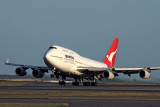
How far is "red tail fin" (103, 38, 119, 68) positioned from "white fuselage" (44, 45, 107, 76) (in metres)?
13.5

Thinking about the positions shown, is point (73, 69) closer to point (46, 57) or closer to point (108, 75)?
point (108, 75)

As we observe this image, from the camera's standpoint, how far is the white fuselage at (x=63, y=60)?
→ 62125 mm

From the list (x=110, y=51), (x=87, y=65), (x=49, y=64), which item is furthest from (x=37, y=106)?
(x=110, y=51)

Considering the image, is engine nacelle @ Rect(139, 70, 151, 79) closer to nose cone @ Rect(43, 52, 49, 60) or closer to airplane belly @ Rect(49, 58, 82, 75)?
airplane belly @ Rect(49, 58, 82, 75)

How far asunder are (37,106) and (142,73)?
138 feet

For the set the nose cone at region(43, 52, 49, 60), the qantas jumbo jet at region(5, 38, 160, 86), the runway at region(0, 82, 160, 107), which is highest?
the nose cone at region(43, 52, 49, 60)

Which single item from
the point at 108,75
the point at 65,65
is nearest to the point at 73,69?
the point at 65,65

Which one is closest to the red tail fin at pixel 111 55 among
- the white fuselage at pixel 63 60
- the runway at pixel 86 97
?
the white fuselage at pixel 63 60

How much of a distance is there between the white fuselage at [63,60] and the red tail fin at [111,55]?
1354 centimetres

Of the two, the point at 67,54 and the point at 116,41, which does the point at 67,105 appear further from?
the point at 116,41

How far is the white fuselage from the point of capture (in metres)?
62.1

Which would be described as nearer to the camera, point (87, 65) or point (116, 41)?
point (87, 65)

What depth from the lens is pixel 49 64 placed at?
6250 centimetres

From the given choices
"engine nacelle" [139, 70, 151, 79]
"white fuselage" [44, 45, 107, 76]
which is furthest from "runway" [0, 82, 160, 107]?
"engine nacelle" [139, 70, 151, 79]
